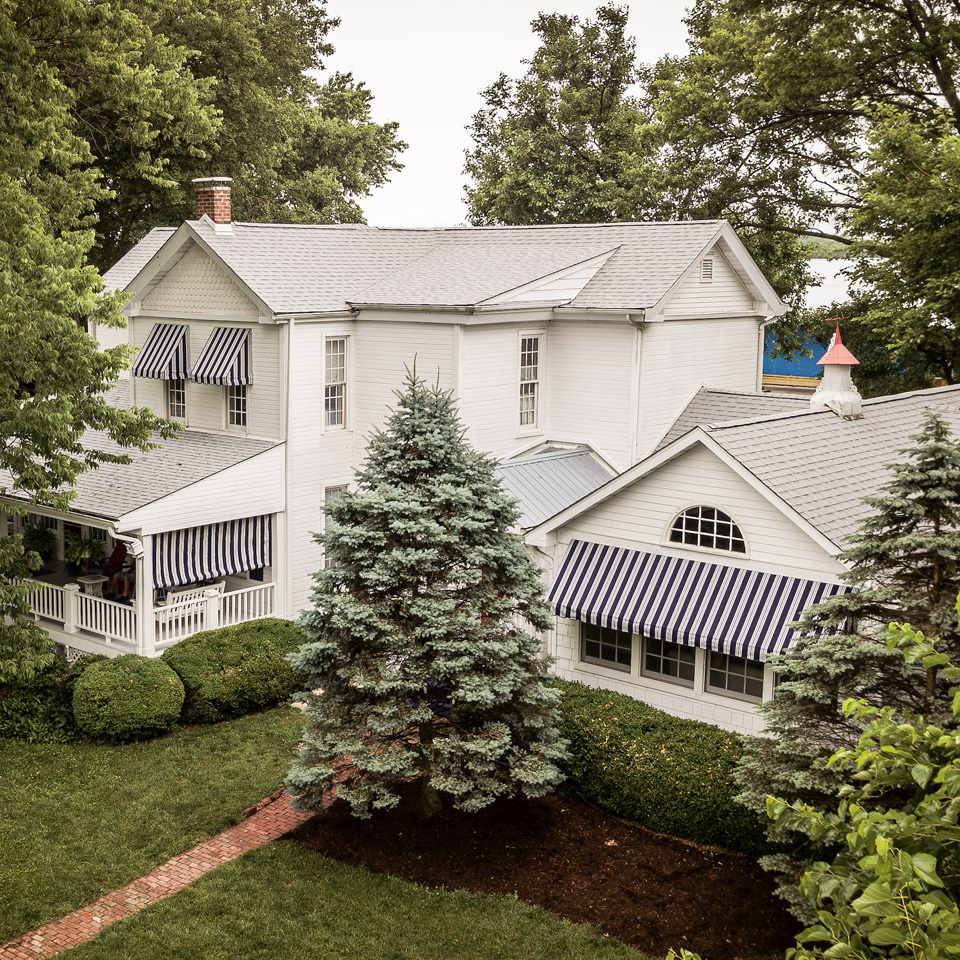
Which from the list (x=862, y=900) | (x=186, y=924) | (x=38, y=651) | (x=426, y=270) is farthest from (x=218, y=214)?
(x=862, y=900)

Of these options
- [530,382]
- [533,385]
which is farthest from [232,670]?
[533,385]

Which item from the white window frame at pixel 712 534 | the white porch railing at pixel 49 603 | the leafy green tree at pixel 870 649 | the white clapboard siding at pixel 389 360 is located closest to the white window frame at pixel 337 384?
the white clapboard siding at pixel 389 360

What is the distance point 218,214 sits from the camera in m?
26.8

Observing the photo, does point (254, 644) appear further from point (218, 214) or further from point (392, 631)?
point (218, 214)

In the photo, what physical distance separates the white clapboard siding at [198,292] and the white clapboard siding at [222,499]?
3.68m

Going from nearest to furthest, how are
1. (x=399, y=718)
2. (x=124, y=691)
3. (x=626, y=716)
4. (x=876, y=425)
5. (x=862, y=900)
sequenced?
(x=862, y=900)
(x=399, y=718)
(x=626, y=716)
(x=124, y=691)
(x=876, y=425)

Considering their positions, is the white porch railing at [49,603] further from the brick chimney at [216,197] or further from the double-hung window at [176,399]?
the brick chimney at [216,197]

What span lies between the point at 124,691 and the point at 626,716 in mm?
8922

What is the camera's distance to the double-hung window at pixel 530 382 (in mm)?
25766

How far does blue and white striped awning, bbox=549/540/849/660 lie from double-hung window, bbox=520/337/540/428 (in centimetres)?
798

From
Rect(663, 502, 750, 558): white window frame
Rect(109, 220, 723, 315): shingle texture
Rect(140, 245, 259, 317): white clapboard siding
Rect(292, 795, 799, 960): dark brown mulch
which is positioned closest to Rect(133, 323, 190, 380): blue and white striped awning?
Rect(140, 245, 259, 317): white clapboard siding

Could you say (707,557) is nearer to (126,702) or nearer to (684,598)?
(684,598)

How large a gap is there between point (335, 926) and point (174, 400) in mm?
17457

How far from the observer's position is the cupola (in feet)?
66.6
